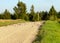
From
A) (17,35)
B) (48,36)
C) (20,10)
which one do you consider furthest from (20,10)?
(48,36)

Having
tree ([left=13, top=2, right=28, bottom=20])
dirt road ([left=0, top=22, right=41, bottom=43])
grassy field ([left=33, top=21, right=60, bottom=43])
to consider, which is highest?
tree ([left=13, top=2, right=28, bottom=20])

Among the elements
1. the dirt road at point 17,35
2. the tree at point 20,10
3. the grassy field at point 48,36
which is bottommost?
the dirt road at point 17,35

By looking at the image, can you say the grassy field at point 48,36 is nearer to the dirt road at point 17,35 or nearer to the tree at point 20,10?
the dirt road at point 17,35

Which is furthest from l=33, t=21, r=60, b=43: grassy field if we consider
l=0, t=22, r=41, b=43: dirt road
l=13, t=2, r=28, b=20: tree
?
l=13, t=2, r=28, b=20: tree

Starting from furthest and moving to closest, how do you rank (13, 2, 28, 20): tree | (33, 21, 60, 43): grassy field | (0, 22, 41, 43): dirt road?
(13, 2, 28, 20): tree, (0, 22, 41, 43): dirt road, (33, 21, 60, 43): grassy field

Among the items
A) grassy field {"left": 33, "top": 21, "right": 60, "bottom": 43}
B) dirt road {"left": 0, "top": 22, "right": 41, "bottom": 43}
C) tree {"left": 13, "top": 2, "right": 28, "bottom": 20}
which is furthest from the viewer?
tree {"left": 13, "top": 2, "right": 28, "bottom": 20}

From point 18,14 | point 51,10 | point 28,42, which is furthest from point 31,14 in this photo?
point 28,42

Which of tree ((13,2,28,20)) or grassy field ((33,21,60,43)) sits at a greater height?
tree ((13,2,28,20))

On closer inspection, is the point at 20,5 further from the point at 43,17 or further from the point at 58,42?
the point at 58,42

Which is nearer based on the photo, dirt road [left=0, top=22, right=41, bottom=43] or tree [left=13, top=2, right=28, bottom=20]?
dirt road [left=0, top=22, right=41, bottom=43]

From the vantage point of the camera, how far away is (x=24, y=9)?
101750 mm

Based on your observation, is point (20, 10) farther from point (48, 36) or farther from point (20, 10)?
point (48, 36)

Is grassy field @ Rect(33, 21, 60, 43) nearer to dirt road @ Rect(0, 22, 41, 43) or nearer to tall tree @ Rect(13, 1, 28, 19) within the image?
dirt road @ Rect(0, 22, 41, 43)

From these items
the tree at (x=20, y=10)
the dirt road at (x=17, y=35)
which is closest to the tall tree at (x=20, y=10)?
the tree at (x=20, y=10)
